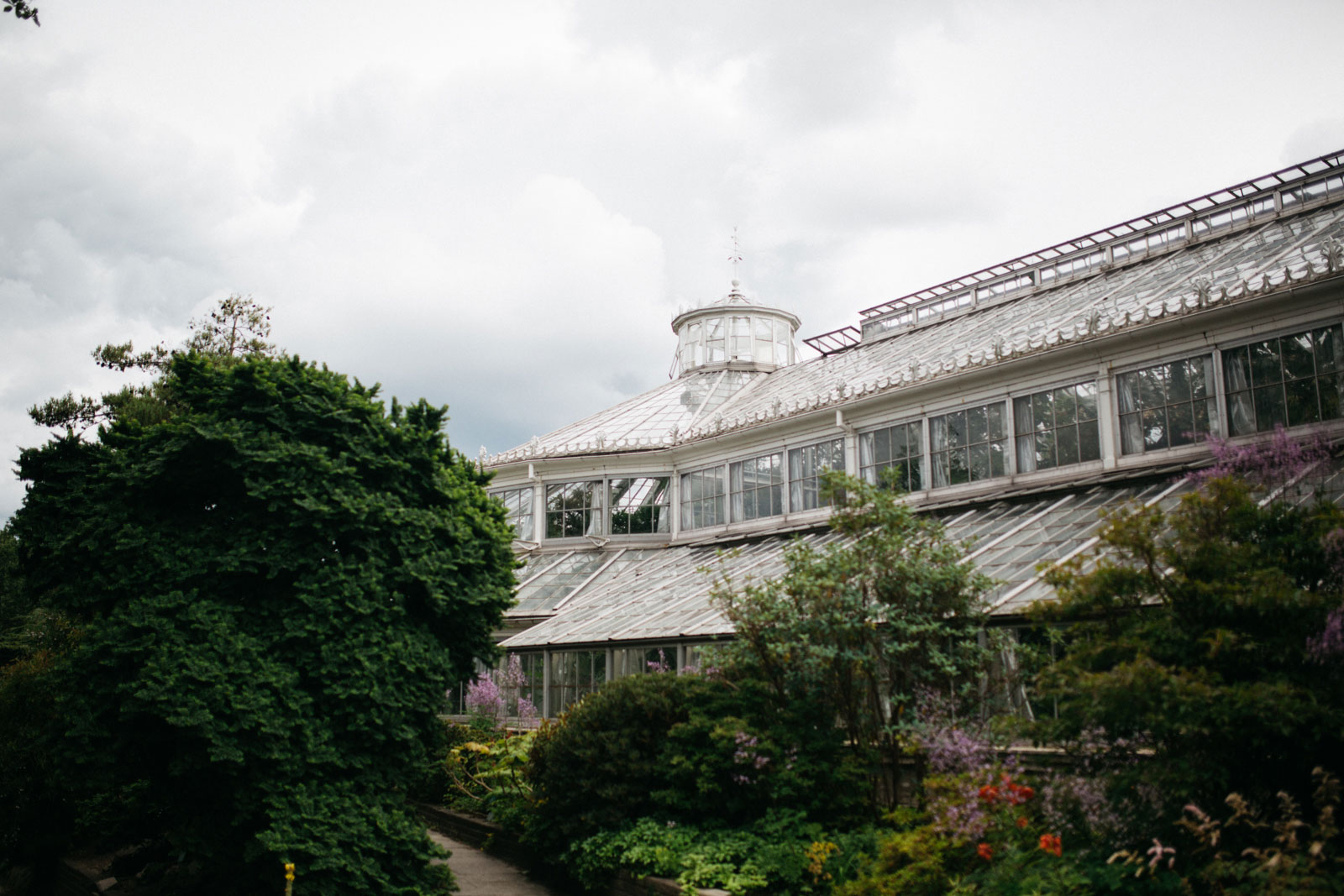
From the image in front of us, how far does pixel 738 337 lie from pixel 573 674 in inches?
558

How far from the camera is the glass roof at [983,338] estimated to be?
51.8 ft

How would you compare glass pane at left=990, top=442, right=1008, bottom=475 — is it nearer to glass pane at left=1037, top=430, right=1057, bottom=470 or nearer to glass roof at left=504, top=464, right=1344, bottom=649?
glass pane at left=1037, top=430, right=1057, bottom=470

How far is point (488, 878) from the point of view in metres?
13.5

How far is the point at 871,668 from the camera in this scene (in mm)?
10945

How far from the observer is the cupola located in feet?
98.5

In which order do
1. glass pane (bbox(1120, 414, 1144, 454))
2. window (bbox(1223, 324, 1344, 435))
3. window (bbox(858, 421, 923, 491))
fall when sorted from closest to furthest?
window (bbox(1223, 324, 1344, 435)) < glass pane (bbox(1120, 414, 1144, 454)) < window (bbox(858, 421, 923, 491))

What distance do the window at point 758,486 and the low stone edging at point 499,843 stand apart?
9.05 m

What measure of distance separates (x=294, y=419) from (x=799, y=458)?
12.0m

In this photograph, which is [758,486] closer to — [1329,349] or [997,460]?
[997,460]

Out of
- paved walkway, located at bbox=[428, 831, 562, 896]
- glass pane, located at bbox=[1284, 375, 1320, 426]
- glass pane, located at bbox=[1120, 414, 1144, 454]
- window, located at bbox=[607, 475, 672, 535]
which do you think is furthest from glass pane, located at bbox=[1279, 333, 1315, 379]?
window, located at bbox=[607, 475, 672, 535]

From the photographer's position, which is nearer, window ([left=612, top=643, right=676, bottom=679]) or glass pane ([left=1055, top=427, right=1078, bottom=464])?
glass pane ([left=1055, top=427, right=1078, bottom=464])

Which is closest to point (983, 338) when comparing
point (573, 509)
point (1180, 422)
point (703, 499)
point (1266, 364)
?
point (1180, 422)

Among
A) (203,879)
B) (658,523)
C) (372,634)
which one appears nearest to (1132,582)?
(372,634)

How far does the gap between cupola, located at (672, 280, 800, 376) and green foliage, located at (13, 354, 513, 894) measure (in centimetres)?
1821
